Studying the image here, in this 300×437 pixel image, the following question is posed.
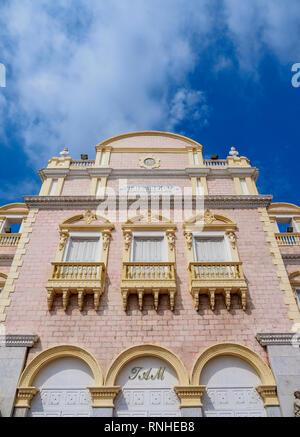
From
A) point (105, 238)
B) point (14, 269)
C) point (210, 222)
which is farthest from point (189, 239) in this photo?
point (14, 269)

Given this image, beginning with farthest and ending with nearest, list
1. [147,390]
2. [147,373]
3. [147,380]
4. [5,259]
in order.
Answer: [5,259]
[147,373]
[147,380]
[147,390]

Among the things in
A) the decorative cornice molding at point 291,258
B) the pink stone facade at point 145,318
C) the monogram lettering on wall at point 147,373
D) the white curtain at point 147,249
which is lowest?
the monogram lettering on wall at point 147,373

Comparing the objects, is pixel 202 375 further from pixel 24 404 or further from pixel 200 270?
pixel 24 404

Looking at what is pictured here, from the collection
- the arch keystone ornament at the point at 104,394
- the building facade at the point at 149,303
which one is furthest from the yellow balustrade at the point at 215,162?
the arch keystone ornament at the point at 104,394

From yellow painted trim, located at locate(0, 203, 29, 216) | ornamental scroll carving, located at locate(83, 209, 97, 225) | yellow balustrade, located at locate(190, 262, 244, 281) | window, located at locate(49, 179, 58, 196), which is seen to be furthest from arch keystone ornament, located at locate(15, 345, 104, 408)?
yellow painted trim, located at locate(0, 203, 29, 216)

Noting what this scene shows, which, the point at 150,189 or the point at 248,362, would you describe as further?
the point at 150,189

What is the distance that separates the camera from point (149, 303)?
1316 cm

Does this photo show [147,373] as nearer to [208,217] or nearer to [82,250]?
[82,250]

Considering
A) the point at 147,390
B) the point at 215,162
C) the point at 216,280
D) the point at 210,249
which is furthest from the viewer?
the point at 215,162

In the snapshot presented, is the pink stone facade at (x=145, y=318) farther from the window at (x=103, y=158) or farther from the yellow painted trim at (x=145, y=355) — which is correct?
the window at (x=103, y=158)

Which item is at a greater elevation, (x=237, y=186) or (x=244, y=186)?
(x=244, y=186)

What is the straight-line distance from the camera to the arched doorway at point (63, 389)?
35.9 ft

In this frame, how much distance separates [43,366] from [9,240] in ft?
28.8

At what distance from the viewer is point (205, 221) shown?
52.1ft
